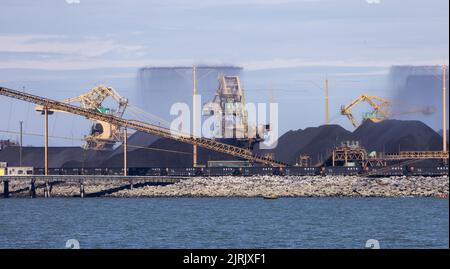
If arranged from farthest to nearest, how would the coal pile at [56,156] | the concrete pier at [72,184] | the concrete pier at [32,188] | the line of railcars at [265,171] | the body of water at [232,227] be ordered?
the coal pile at [56,156] → the line of railcars at [265,171] → the concrete pier at [32,188] → the concrete pier at [72,184] → the body of water at [232,227]

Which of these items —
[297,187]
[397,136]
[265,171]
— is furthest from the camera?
[397,136]

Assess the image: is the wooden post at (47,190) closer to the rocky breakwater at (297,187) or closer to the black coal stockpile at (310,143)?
the rocky breakwater at (297,187)

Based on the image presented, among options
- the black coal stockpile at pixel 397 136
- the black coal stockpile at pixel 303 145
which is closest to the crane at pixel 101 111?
the black coal stockpile at pixel 303 145

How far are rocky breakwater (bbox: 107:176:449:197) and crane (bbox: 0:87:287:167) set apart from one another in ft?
22.9

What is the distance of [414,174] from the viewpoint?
130 meters

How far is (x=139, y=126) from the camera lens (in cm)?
13475

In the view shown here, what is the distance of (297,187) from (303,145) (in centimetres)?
2734

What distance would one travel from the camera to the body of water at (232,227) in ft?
168

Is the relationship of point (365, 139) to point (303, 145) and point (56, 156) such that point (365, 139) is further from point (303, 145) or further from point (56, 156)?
point (56, 156)

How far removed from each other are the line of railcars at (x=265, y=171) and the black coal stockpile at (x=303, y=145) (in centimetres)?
898

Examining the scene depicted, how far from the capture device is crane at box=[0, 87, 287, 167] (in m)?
127

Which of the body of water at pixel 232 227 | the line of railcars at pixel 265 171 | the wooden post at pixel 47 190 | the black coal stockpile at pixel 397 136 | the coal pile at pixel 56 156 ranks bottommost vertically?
the body of water at pixel 232 227

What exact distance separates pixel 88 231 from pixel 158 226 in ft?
20.2

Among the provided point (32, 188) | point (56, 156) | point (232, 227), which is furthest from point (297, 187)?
point (232, 227)
